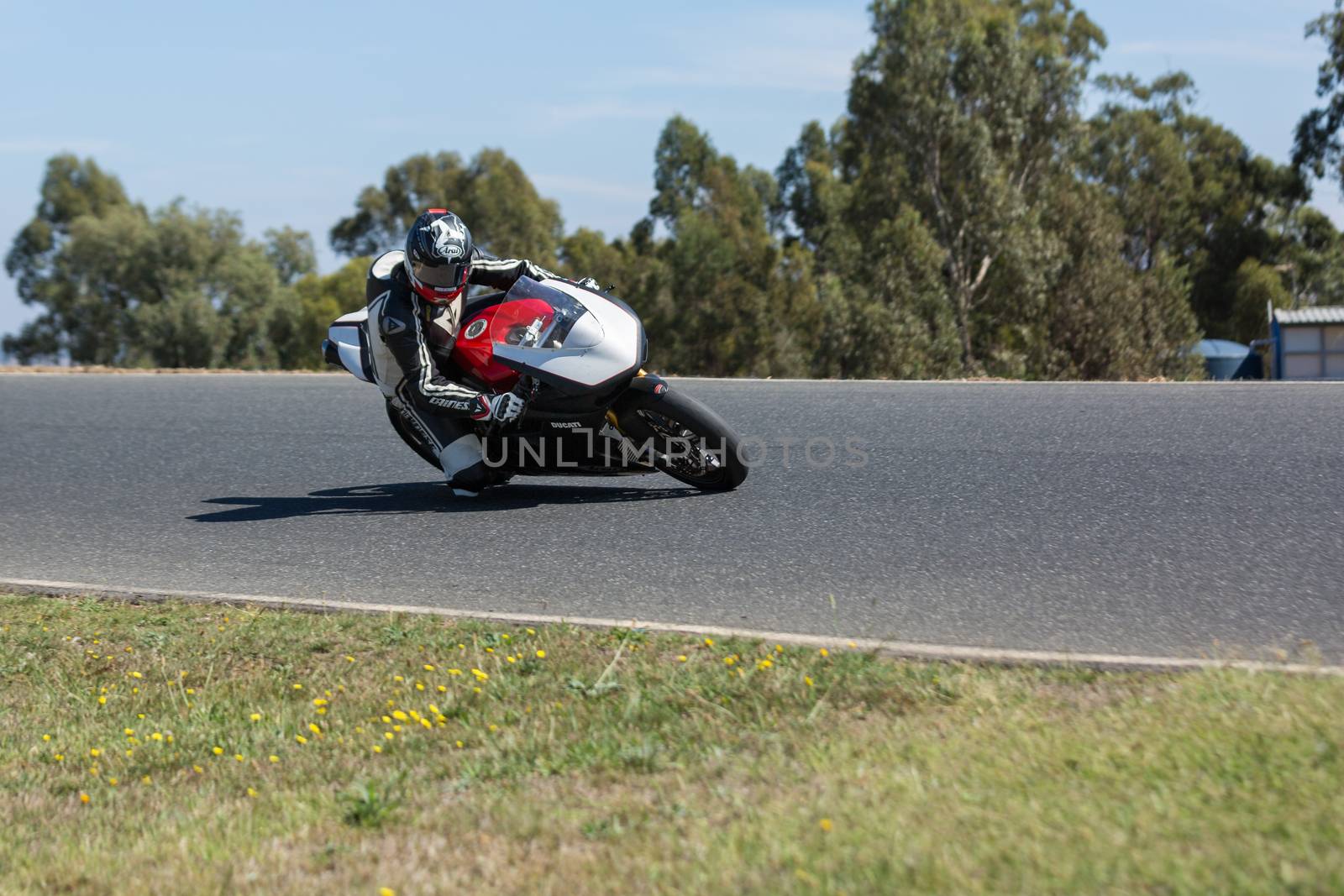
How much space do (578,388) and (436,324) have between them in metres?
0.98

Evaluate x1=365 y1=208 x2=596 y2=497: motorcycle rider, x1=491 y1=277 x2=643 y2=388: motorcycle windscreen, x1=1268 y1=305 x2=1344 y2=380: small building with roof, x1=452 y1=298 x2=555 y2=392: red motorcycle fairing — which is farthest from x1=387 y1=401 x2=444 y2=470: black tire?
x1=1268 y1=305 x2=1344 y2=380: small building with roof

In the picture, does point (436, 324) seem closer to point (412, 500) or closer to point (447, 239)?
point (447, 239)

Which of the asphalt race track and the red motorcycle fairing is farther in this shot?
the red motorcycle fairing

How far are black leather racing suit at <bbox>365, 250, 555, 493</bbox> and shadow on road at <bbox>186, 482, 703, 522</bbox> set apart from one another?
8.2 inches

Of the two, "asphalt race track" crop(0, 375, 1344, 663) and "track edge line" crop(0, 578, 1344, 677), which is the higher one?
"asphalt race track" crop(0, 375, 1344, 663)

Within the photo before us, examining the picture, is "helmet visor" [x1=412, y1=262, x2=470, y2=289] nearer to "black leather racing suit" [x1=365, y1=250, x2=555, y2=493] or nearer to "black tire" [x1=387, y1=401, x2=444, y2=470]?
"black leather racing suit" [x1=365, y1=250, x2=555, y2=493]

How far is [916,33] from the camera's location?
1689 inches

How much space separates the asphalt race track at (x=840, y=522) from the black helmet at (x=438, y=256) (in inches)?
53.1

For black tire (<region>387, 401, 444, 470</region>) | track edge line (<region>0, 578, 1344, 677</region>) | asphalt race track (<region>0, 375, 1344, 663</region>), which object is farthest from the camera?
black tire (<region>387, 401, 444, 470</region>)

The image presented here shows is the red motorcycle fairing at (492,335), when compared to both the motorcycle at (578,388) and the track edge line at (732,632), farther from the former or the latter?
the track edge line at (732,632)

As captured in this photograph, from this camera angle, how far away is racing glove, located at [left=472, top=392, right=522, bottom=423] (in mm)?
7598

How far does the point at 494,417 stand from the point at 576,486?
1.07 metres

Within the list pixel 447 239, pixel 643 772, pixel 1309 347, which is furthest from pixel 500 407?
pixel 1309 347

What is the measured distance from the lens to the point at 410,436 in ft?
28.4
